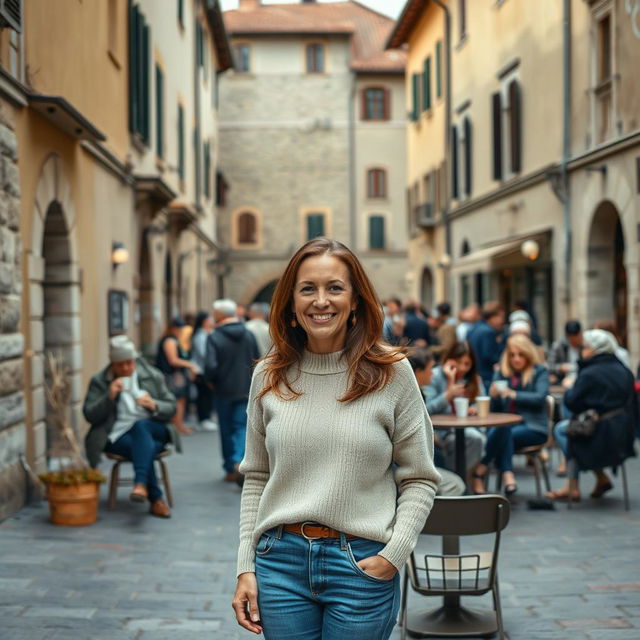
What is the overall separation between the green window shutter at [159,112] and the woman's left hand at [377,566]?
16107 millimetres

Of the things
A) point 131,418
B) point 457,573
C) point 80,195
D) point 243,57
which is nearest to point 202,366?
point 80,195

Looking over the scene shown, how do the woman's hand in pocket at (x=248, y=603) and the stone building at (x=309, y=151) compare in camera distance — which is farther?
the stone building at (x=309, y=151)

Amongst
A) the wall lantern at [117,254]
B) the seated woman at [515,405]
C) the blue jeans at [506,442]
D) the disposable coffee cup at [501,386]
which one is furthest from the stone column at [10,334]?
the wall lantern at [117,254]

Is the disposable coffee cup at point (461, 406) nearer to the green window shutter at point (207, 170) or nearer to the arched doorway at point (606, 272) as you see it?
the arched doorway at point (606, 272)

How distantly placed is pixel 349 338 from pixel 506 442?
6338 millimetres

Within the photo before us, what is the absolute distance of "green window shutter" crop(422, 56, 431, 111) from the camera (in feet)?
94.8

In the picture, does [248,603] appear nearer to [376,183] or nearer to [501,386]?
[501,386]

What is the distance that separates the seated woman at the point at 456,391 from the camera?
8.33 metres

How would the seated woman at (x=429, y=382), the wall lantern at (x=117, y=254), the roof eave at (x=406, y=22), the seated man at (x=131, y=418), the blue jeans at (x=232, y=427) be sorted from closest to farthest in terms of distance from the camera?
1. the seated woman at (x=429, y=382)
2. the seated man at (x=131, y=418)
3. the blue jeans at (x=232, y=427)
4. the wall lantern at (x=117, y=254)
5. the roof eave at (x=406, y=22)

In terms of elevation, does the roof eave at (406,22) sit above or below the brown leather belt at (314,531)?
above

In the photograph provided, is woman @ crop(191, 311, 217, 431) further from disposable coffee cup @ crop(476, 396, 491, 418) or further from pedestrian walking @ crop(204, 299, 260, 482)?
disposable coffee cup @ crop(476, 396, 491, 418)

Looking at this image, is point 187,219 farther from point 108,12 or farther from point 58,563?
point 58,563

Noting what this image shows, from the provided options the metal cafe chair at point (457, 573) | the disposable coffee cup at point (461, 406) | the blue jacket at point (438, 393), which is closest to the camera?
the metal cafe chair at point (457, 573)

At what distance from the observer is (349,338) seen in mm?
2871
